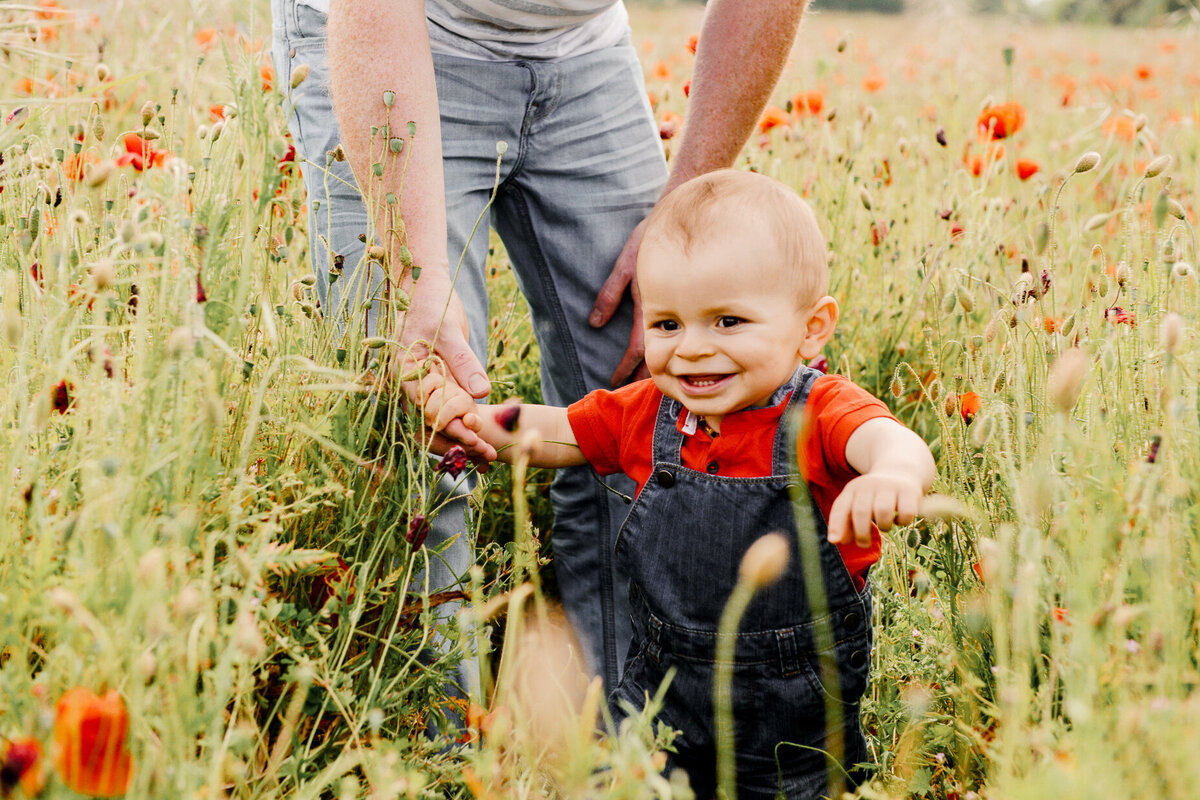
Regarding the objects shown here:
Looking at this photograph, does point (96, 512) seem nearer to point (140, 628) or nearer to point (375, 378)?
point (140, 628)

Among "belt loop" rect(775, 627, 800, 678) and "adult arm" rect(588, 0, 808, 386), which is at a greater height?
"adult arm" rect(588, 0, 808, 386)

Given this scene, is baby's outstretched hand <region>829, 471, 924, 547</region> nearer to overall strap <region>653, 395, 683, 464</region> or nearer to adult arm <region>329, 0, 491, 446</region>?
overall strap <region>653, 395, 683, 464</region>

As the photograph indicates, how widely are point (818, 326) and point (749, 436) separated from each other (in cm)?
21

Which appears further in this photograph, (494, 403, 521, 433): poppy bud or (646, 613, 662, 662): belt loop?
(646, 613, 662, 662): belt loop

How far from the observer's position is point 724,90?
199cm

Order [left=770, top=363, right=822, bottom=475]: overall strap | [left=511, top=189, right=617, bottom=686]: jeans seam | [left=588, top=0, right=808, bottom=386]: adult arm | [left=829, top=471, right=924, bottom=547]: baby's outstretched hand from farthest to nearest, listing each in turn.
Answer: [left=511, top=189, right=617, bottom=686]: jeans seam < [left=588, top=0, right=808, bottom=386]: adult arm < [left=770, top=363, right=822, bottom=475]: overall strap < [left=829, top=471, right=924, bottom=547]: baby's outstretched hand

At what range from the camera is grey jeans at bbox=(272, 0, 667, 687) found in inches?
72.0

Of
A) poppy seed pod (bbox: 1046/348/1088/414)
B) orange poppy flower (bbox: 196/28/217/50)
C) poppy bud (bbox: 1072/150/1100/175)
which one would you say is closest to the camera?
poppy seed pod (bbox: 1046/348/1088/414)

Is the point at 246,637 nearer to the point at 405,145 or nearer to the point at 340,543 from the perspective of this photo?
the point at 340,543

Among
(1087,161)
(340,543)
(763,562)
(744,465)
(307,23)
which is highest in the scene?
(307,23)

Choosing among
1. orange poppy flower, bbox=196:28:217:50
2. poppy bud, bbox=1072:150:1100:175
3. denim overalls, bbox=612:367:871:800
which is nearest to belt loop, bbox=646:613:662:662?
denim overalls, bbox=612:367:871:800

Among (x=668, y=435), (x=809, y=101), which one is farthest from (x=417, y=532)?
(x=809, y=101)

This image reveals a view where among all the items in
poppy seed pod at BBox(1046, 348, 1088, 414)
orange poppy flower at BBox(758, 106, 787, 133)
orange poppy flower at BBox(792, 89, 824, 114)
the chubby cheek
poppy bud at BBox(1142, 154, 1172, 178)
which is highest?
orange poppy flower at BBox(792, 89, 824, 114)

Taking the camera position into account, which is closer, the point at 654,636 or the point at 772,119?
the point at 654,636
